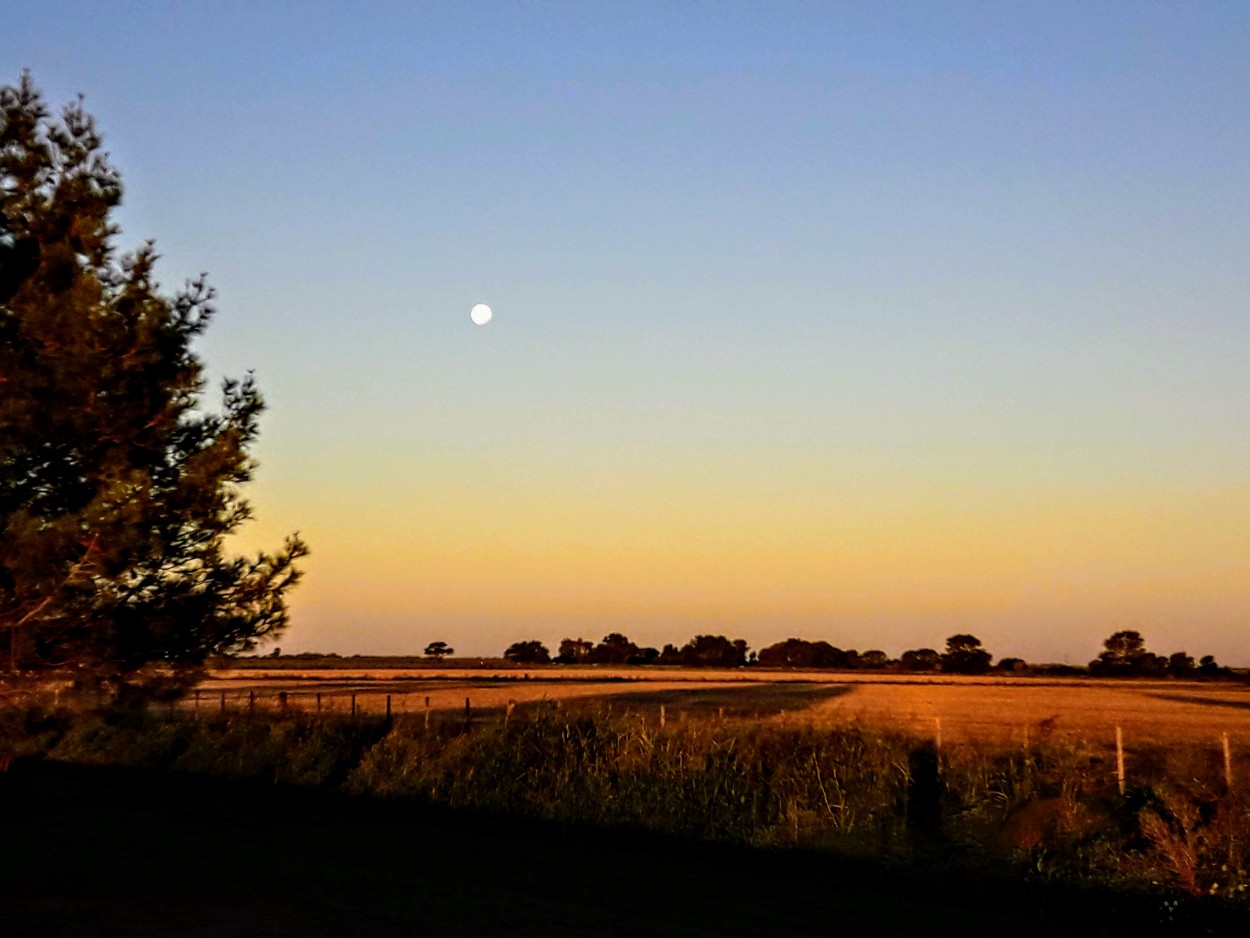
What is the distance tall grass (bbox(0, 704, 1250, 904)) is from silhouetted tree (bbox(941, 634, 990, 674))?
514 ft

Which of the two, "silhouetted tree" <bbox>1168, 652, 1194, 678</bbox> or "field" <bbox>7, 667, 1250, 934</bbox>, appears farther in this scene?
"silhouetted tree" <bbox>1168, 652, 1194, 678</bbox>

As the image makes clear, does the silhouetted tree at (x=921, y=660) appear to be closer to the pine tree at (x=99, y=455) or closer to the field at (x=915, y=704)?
the field at (x=915, y=704)

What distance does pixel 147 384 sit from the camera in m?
19.6

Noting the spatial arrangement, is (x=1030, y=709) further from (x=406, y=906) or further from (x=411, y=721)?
(x=406, y=906)

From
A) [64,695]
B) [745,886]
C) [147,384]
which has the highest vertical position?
[147,384]

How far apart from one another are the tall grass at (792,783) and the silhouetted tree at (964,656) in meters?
157

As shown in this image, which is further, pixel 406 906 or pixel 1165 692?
pixel 1165 692

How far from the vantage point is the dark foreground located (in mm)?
13461

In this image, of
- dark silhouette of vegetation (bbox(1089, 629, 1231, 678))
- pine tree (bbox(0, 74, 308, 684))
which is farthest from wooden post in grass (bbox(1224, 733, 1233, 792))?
dark silhouette of vegetation (bbox(1089, 629, 1231, 678))

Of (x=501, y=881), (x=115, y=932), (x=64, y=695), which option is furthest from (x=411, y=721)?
(x=115, y=932)

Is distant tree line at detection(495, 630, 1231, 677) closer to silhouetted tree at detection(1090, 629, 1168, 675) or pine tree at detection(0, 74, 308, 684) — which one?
silhouetted tree at detection(1090, 629, 1168, 675)

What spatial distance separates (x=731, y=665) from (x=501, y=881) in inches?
6846

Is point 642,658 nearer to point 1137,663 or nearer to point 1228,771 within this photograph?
point 1137,663

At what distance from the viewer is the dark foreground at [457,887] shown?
44.2ft
